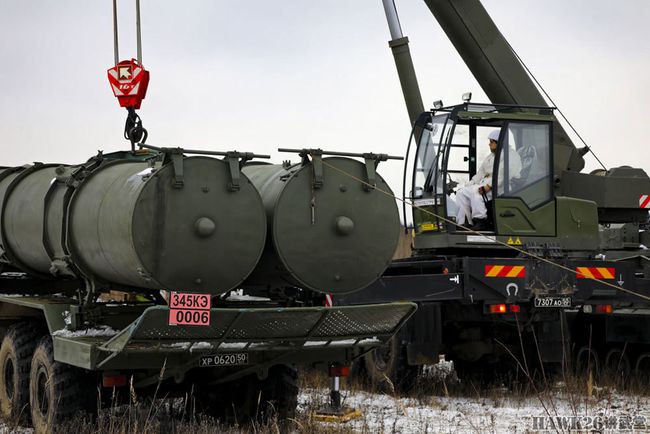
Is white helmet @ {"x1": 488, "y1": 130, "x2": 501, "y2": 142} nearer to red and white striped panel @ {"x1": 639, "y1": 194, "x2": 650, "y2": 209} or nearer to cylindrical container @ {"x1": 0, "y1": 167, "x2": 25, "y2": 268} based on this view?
red and white striped panel @ {"x1": 639, "y1": 194, "x2": 650, "y2": 209}

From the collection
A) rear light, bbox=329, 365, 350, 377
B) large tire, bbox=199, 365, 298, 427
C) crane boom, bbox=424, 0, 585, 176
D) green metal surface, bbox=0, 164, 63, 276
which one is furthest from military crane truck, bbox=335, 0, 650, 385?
green metal surface, bbox=0, 164, 63, 276

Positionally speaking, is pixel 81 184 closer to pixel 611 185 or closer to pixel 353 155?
pixel 353 155

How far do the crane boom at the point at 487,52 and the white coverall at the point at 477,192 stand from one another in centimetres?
200

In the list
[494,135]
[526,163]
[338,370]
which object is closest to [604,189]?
[526,163]

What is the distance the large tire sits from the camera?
9.92m

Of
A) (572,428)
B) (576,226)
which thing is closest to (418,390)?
(576,226)

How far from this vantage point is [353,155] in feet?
29.5

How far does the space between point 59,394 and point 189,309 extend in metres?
1.68

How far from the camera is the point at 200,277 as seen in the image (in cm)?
830

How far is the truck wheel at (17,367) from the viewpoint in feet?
32.6

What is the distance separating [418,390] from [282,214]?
5148 millimetres

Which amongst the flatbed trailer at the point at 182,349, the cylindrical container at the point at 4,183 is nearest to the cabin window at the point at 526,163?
the flatbed trailer at the point at 182,349

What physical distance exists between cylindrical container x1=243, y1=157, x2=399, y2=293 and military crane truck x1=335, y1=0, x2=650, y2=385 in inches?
107

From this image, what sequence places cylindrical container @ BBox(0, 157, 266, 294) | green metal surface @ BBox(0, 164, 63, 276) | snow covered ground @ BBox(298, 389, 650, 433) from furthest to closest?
green metal surface @ BBox(0, 164, 63, 276), snow covered ground @ BBox(298, 389, 650, 433), cylindrical container @ BBox(0, 157, 266, 294)
